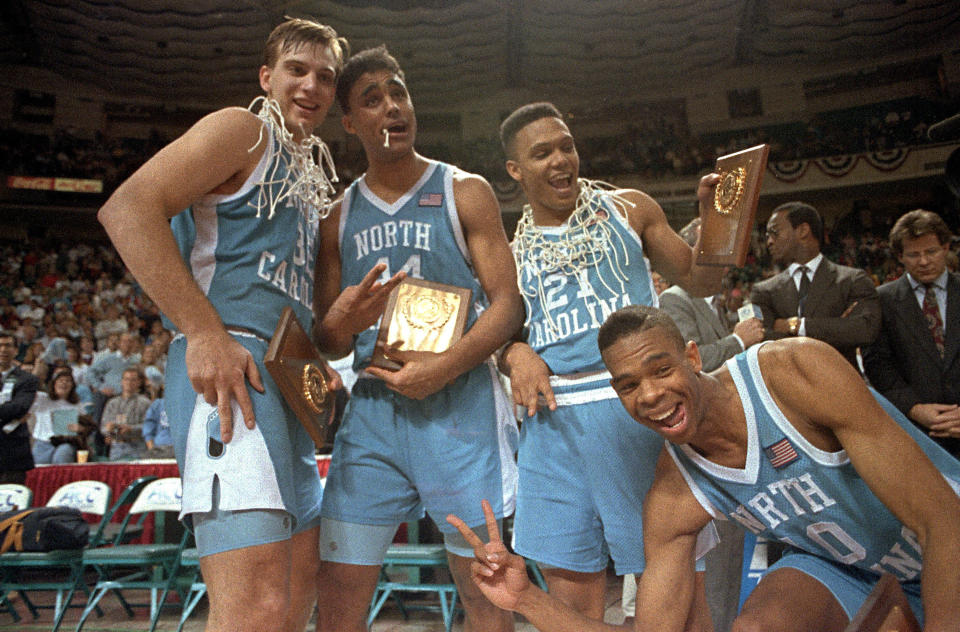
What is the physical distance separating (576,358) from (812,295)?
2.16 metres

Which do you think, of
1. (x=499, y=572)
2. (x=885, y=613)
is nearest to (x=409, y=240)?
(x=499, y=572)

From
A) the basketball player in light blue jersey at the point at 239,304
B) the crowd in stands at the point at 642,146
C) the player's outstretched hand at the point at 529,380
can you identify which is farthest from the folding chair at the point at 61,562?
the crowd in stands at the point at 642,146

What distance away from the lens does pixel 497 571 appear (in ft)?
6.24

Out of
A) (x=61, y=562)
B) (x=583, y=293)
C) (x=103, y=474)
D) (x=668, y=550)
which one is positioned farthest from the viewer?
(x=103, y=474)

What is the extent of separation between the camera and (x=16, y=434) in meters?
5.78

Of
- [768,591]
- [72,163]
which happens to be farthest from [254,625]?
[72,163]

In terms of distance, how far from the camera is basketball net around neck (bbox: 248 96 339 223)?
201 centimetres

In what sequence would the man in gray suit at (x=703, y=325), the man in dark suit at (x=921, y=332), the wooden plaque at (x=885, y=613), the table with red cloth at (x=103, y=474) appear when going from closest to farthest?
the wooden plaque at (x=885, y=613), the man in dark suit at (x=921, y=332), the man in gray suit at (x=703, y=325), the table with red cloth at (x=103, y=474)

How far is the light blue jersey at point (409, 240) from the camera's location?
2.40 m

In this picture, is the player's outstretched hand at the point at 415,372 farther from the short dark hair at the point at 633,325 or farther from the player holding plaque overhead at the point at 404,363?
the short dark hair at the point at 633,325

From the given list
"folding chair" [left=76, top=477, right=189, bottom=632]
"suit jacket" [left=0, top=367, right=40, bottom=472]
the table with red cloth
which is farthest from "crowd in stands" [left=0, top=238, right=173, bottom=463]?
"folding chair" [left=76, top=477, right=189, bottom=632]

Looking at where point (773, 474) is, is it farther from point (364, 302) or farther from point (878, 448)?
point (364, 302)

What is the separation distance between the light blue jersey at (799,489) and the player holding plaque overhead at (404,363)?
641 millimetres

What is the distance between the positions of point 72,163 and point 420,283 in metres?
19.7
